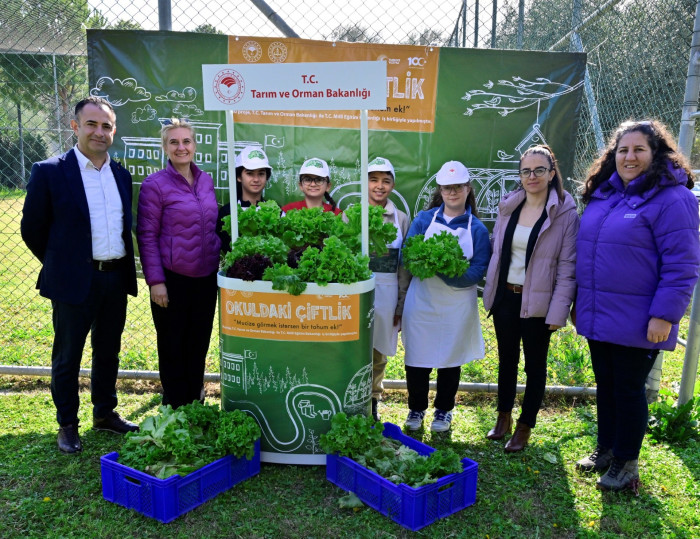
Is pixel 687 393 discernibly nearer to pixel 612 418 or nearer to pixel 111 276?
pixel 612 418

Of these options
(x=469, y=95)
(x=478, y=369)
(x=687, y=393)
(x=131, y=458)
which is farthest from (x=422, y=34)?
(x=131, y=458)

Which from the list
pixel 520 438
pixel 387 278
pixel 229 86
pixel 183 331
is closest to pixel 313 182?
pixel 387 278

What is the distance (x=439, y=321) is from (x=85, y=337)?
2576 mm

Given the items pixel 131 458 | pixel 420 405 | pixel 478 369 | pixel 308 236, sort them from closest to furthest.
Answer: pixel 131 458
pixel 308 236
pixel 420 405
pixel 478 369

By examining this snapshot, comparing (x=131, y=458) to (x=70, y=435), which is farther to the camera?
(x=70, y=435)

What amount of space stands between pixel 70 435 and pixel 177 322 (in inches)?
42.9

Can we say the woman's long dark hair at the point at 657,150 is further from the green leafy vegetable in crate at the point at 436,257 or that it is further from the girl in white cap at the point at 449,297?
the green leafy vegetable in crate at the point at 436,257

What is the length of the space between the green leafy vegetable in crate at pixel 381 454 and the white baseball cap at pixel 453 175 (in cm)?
180

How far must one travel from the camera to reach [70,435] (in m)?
4.03

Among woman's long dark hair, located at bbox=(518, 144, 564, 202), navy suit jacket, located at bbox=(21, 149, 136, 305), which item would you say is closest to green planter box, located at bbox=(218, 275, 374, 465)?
navy suit jacket, located at bbox=(21, 149, 136, 305)

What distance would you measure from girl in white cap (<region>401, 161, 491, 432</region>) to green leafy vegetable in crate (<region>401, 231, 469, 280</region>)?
0.19 m

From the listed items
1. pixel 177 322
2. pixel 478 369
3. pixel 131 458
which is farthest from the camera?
pixel 478 369

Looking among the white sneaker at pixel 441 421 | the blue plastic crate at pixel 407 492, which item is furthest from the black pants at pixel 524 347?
the blue plastic crate at pixel 407 492

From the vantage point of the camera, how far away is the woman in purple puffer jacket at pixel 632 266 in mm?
3225
